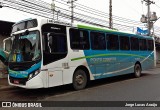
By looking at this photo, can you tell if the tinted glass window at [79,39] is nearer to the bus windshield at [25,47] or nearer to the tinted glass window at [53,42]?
the tinted glass window at [53,42]

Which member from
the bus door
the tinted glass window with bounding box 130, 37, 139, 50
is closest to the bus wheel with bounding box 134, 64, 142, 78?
the tinted glass window with bounding box 130, 37, 139, 50

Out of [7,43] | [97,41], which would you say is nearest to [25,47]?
[7,43]

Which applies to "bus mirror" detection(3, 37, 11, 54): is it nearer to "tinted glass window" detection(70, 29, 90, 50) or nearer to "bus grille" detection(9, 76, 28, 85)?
"bus grille" detection(9, 76, 28, 85)

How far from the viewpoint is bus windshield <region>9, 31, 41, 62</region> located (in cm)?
809

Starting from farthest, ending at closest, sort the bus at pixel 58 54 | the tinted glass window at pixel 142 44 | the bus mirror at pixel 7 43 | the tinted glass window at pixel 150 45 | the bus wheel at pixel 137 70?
the tinted glass window at pixel 150 45 < the tinted glass window at pixel 142 44 < the bus wheel at pixel 137 70 < the bus mirror at pixel 7 43 < the bus at pixel 58 54

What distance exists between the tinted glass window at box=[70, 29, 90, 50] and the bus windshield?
1.71 m

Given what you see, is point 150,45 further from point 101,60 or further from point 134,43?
point 101,60

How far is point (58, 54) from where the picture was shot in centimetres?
862

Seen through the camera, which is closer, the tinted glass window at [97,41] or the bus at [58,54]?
the bus at [58,54]

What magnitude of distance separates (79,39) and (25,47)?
2.48m

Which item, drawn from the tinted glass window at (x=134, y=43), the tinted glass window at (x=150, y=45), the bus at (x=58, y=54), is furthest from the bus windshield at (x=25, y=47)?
the tinted glass window at (x=150, y=45)

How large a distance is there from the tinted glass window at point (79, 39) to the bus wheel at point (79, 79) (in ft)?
3.64

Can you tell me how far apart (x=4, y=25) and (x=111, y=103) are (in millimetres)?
9498

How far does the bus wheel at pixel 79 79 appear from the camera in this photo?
9.44m
